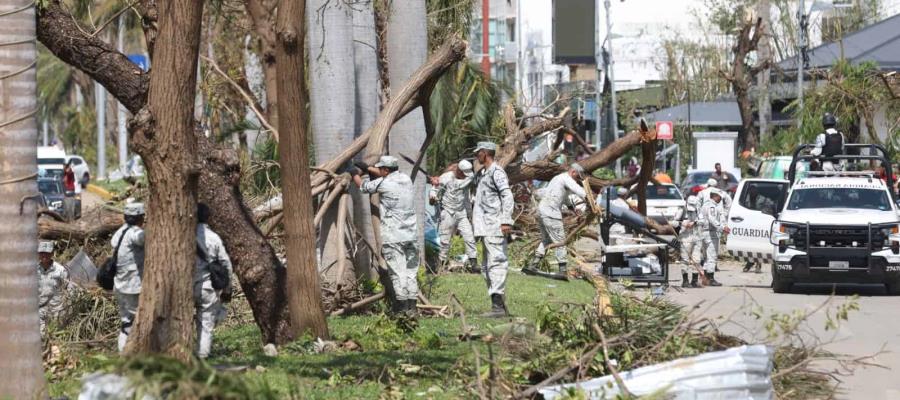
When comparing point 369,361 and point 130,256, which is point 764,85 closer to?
point 130,256

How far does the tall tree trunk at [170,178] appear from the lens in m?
9.19

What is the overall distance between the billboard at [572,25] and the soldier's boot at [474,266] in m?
16.9

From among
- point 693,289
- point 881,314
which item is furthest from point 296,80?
point 693,289

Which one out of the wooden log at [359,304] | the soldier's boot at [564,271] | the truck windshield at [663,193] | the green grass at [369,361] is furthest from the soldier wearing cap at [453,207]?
the truck windshield at [663,193]

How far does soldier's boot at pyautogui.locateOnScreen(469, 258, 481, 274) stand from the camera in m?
21.4

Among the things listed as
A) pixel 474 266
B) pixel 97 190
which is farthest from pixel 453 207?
pixel 97 190

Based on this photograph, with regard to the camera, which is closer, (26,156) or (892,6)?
(26,156)

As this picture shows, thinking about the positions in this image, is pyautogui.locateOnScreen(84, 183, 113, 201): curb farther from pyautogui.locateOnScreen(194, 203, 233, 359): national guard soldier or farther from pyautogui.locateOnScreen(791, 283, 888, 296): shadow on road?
pyautogui.locateOnScreen(194, 203, 233, 359): national guard soldier

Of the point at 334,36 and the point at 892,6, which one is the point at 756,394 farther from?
the point at 892,6

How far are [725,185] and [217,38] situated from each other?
12.9 m

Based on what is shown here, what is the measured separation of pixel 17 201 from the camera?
26.9 feet

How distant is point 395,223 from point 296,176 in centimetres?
299

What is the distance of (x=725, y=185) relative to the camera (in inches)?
1331

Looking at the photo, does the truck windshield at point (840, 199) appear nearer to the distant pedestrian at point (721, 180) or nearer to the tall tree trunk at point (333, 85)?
the tall tree trunk at point (333, 85)
